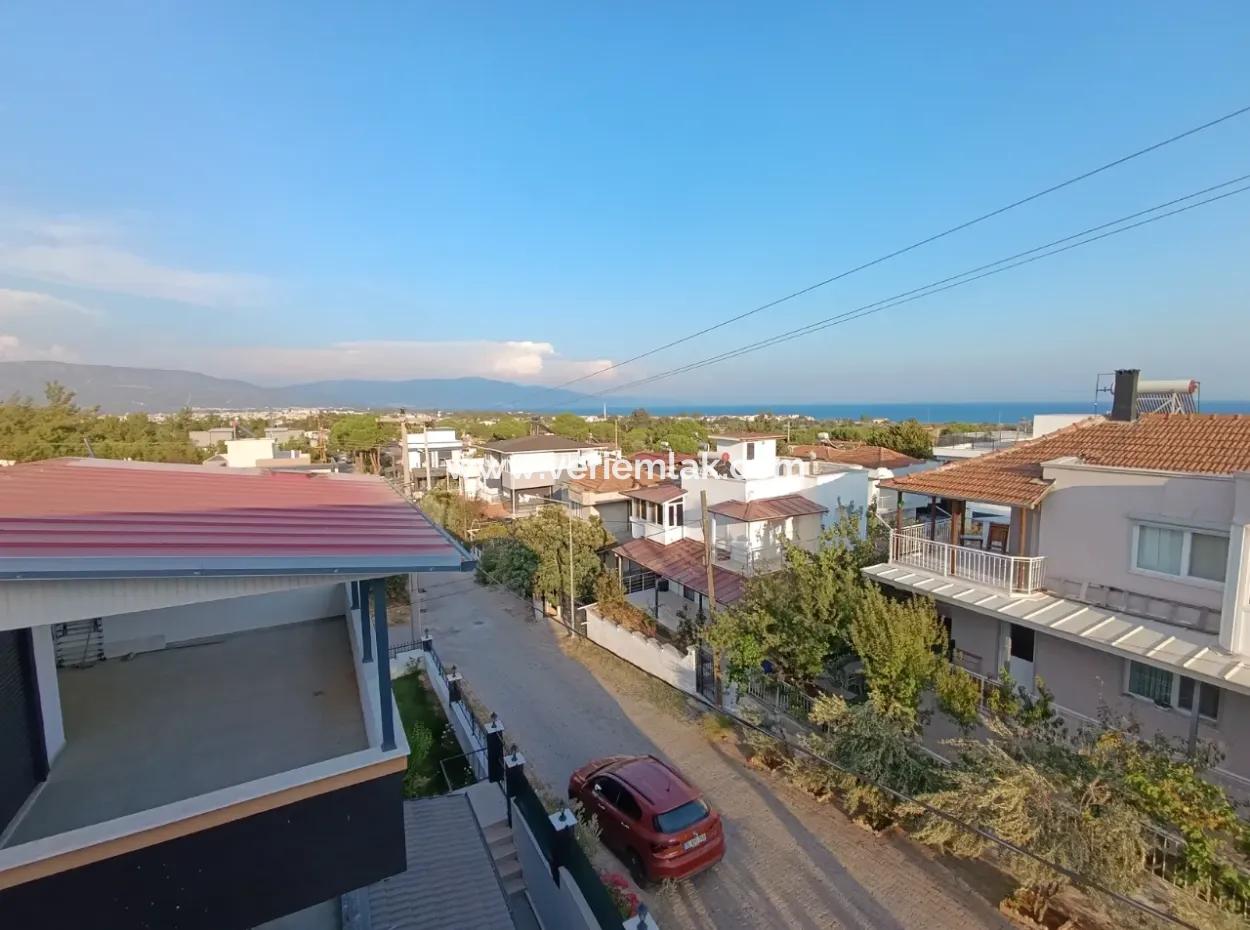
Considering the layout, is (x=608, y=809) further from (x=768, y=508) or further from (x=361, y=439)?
(x=361, y=439)

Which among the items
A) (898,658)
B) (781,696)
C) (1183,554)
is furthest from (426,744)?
(1183,554)

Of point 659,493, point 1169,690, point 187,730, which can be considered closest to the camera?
point 187,730

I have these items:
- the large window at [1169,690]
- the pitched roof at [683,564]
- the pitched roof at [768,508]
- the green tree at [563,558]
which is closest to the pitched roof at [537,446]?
the green tree at [563,558]

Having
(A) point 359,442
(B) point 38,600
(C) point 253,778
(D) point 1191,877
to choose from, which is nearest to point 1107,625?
(D) point 1191,877

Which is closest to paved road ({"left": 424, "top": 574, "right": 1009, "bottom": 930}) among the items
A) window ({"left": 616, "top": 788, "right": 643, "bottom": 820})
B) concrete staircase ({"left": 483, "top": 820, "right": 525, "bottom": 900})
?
window ({"left": 616, "top": 788, "right": 643, "bottom": 820})

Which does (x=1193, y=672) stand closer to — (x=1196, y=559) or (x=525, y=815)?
(x=1196, y=559)
